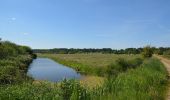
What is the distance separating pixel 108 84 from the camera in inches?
588

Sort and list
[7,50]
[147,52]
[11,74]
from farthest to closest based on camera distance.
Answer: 1. [147,52]
2. [7,50]
3. [11,74]

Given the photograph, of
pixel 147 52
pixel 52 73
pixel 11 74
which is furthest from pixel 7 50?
pixel 11 74

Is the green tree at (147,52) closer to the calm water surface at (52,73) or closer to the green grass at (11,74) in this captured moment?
the calm water surface at (52,73)

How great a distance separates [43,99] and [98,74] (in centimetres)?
3116

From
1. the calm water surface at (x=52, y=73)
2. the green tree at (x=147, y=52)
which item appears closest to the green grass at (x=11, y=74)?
the calm water surface at (x=52, y=73)

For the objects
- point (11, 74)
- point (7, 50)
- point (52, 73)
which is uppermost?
point (7, 50)

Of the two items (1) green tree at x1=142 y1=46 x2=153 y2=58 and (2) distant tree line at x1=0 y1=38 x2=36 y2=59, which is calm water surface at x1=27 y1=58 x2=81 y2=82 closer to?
(2) distant tree line at x1=0 y1=38 x2=36 y2=59

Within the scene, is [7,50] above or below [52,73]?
above

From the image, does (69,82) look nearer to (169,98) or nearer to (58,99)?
(58,99)

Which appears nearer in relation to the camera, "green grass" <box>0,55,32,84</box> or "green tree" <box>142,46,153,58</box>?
"green grass" <box>0,55,32,84</box>

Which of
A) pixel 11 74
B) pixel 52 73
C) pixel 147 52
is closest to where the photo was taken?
pixel 11 74

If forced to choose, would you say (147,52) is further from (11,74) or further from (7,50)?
(11,74)

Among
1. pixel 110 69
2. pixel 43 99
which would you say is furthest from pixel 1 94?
pixel 110 69

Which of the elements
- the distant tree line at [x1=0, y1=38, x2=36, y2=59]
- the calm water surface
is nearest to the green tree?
the calm water surface
